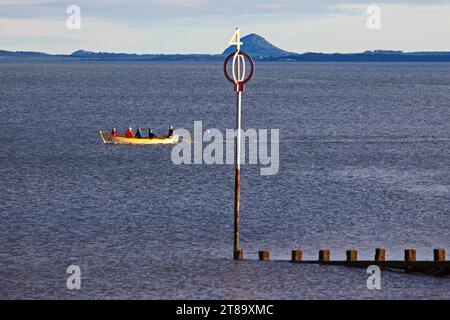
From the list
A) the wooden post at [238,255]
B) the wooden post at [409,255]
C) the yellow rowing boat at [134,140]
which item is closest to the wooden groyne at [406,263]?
the wooden post at [409,255]

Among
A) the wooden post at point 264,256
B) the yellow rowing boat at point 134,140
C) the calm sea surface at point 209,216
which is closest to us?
the calm sea surface at point 209,216

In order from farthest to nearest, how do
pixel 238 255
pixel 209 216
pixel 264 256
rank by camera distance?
pixel 209 216 → pixel 238 255 → pixel 264 256

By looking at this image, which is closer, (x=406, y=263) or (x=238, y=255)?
(x=406, y=263)

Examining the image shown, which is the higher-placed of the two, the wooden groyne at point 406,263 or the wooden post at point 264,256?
the wooden groyne at point 406,263

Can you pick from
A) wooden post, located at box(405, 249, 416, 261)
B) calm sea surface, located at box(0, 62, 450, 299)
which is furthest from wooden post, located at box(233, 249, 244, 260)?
wooden post, located at box(405, 249, 416, 261)

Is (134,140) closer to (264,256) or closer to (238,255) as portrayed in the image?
(238,255)

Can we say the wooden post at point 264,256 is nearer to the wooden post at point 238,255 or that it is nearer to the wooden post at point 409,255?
the wooden post at point 238,255

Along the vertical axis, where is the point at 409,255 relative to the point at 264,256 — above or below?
above

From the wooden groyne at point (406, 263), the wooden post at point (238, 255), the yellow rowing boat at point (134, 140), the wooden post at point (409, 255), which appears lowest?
the yellow rowing boat at point (134, 140)

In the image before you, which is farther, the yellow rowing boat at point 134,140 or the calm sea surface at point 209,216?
the yellow rowing boat at point 134,140

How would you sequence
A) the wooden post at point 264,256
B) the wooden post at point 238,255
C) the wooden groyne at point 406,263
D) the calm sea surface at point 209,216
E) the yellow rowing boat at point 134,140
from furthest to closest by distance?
the yellow rowing boat at point 134,140 → the wooden post at point 238,255 → the wooden post at point 264,256 → the calm sea surface at point 209,216 → the wooden groyne at point 406,263

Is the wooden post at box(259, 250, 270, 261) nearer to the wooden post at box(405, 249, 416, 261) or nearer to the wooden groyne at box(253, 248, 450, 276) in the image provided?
the wooden groyne at box(253, 248, 450, 276)

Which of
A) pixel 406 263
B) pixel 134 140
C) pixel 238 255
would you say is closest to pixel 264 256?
pixel 238 255
